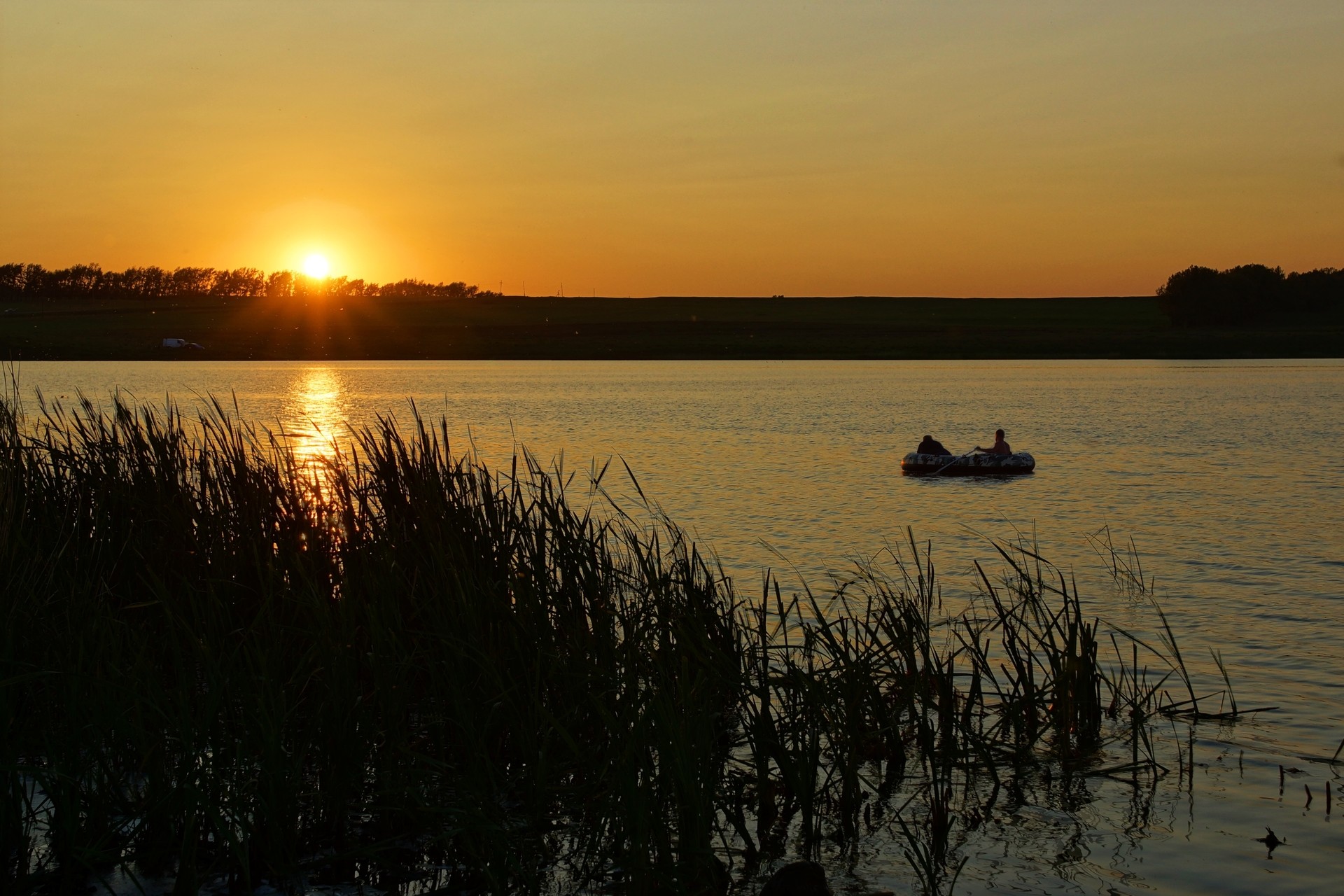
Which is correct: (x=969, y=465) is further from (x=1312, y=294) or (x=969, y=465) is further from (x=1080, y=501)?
(x=1312, y=294)

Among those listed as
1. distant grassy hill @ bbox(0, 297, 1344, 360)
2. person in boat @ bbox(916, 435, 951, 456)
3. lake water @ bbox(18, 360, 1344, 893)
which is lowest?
lake water @ bbox(18, 360, 1344, 893)

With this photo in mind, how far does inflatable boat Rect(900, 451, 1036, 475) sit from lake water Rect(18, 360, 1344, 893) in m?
0.32

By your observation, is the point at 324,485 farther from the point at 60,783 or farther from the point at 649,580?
the point at 60,783

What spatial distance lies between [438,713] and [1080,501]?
772 inches

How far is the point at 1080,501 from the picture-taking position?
78.8 ft

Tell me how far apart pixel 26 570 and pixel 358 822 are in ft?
8.52

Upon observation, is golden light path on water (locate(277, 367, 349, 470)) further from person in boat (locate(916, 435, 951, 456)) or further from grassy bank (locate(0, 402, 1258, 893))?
grassy bank (locate(0, 402, 1258, 893))

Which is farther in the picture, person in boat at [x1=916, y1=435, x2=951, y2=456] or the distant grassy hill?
the distant grassy hill

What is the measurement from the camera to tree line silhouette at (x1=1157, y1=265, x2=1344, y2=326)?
115312mm

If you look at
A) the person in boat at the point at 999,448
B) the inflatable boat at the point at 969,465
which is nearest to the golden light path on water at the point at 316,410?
the inflatable boat at the point at 969,465

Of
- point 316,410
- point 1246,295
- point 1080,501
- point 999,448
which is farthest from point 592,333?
point 1080,501

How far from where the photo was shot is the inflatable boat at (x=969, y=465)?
2741 centimetres

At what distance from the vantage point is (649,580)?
756 cm

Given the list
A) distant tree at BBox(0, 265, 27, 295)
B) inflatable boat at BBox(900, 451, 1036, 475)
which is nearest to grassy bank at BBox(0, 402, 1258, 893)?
inflatable boat at BBox(900, 451, 1036, 475)
